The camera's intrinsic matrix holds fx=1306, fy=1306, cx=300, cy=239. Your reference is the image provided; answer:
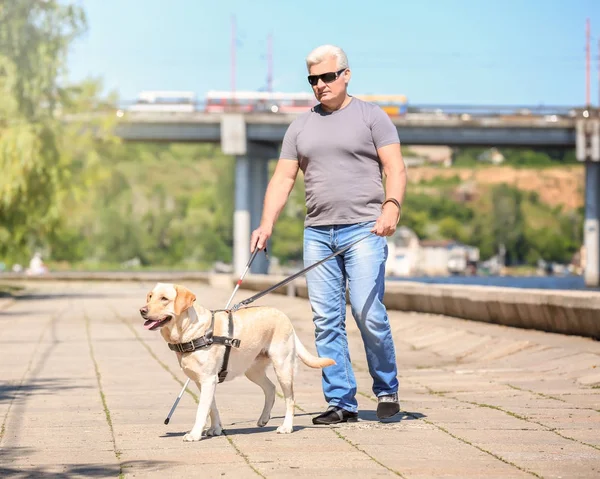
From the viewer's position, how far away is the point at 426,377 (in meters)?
12.5

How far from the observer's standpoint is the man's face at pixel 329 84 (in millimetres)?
8398

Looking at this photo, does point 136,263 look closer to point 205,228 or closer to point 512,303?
point 205,228

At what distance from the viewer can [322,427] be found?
8.28 m

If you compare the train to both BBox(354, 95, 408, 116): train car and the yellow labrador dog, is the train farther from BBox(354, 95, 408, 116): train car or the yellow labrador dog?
the yellow labrador dog

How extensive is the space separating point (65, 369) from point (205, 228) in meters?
159

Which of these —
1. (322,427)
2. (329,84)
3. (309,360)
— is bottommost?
(322,427)

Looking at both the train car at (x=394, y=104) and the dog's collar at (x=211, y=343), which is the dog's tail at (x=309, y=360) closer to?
the dog's collar at (x=211, y=343)

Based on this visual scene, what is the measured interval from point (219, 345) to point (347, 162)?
1.57 meters

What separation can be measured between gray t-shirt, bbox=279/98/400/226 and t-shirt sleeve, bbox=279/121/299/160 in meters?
0.11

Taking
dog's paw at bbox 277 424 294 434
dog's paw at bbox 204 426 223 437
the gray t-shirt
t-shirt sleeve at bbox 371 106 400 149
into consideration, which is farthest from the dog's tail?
t-shirt sleeve at bbox 371 106 400 149

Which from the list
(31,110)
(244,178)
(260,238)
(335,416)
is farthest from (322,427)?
(244,178)

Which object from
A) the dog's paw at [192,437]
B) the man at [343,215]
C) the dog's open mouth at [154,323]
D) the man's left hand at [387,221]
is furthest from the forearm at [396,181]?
the dog's paw at [192,437]

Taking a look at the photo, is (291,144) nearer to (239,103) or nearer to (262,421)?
(262,421)

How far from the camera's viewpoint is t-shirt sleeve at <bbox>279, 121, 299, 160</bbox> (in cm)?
866
